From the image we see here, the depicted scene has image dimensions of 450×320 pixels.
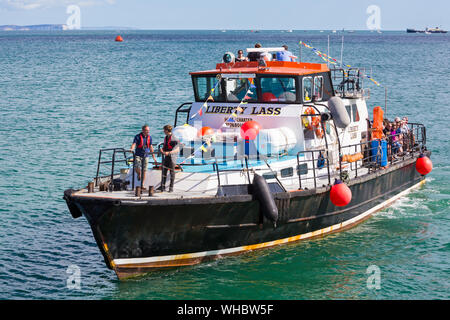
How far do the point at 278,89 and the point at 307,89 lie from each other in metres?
0.73

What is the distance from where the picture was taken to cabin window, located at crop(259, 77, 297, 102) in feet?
50.9

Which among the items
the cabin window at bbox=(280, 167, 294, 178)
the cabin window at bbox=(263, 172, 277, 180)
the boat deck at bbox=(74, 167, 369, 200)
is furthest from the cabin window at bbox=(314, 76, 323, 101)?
the cabin window at bbox=(263, 172, 277, 180)

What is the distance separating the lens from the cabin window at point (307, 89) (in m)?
15.6

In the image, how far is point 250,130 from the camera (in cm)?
1461

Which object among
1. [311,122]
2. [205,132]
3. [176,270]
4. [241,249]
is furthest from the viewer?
[311,122]

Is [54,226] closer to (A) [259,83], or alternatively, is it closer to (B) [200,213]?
(B) [200,213]

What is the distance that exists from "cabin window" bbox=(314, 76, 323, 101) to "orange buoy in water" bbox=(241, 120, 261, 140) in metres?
2.20

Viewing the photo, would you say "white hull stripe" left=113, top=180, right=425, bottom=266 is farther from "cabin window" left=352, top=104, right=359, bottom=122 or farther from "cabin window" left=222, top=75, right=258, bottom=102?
"cabin window" left=222, top=75, right=258, bottom=102

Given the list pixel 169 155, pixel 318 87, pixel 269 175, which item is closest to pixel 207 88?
pixel 318 87

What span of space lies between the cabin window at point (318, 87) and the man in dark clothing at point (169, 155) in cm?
424

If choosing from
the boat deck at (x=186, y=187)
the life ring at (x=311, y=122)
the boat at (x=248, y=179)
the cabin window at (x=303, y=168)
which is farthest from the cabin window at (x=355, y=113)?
the boat deck at (x=186, y=187)

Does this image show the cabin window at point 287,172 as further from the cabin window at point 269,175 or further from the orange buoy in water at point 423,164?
the orange buoy in water at point 423,164

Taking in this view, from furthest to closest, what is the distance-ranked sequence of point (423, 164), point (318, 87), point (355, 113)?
point (423, 164), point (355, 113), point (318, 87)

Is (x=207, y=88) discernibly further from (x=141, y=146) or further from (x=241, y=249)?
(x=241, y=249)
